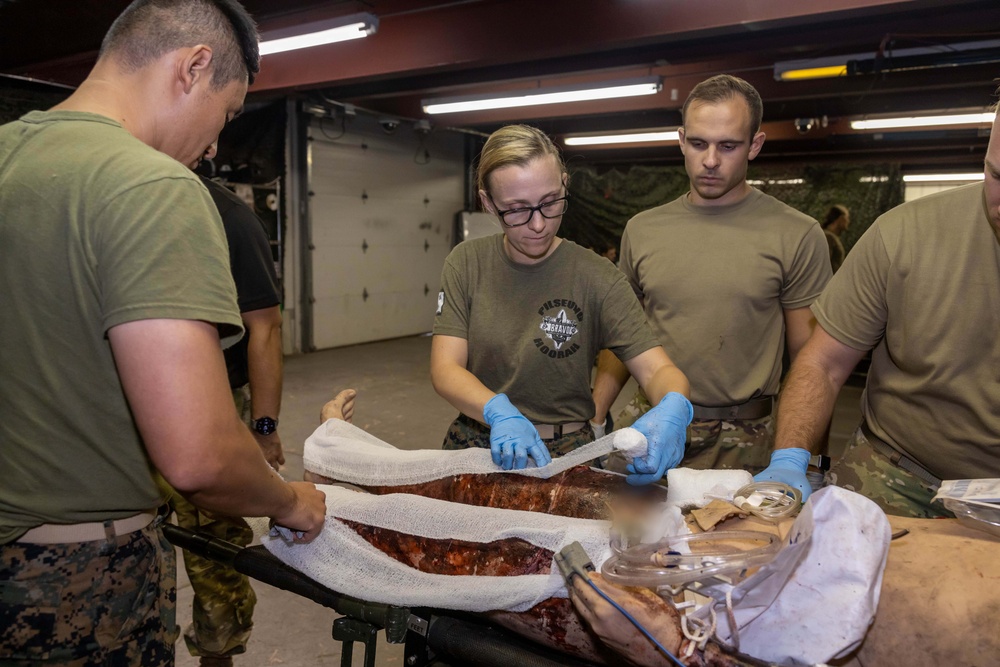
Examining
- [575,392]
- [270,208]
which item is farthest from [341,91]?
[575,392]

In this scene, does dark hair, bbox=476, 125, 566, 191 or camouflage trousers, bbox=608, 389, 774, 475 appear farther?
camouflage trousers, bbox=608, 389, 774, 475

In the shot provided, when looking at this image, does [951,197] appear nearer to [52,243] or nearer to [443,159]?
[52,243]

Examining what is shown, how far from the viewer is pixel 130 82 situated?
121cm

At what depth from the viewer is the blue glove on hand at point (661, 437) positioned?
1.61 metres

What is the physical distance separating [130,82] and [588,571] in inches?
50.0

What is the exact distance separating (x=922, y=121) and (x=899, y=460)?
766 cm

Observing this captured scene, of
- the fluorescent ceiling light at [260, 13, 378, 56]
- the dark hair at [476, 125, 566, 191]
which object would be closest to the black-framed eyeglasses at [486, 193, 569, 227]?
the dark hair at [476, 125, 566, 191]

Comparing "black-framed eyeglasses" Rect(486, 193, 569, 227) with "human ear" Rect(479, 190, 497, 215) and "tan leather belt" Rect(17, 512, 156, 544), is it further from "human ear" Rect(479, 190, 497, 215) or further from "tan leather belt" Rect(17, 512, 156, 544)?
"tan leather belt" Rect(17, 512, 156, 544)

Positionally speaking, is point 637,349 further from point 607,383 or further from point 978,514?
point 978,514

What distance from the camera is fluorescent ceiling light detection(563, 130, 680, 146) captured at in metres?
9.48

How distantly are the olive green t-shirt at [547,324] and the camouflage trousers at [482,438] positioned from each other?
61 millimetres

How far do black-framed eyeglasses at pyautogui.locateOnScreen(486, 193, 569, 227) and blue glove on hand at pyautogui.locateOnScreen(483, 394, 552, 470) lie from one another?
1.80 feet

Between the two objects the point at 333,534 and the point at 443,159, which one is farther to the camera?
the point at 443,159

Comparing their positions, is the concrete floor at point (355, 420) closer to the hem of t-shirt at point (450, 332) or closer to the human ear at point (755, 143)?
the hem of t-shirt at point (450, 332)
